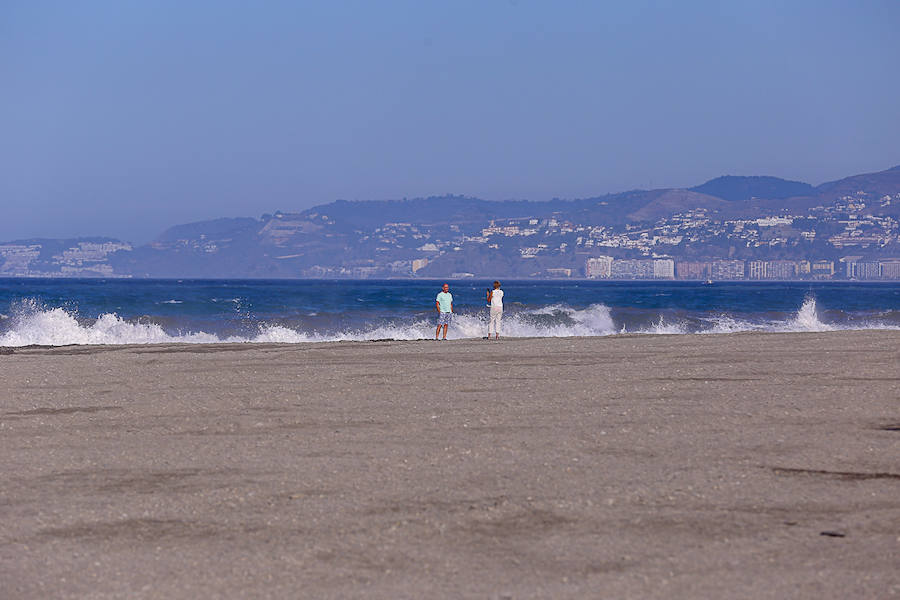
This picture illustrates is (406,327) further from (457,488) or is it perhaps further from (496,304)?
(457,488)

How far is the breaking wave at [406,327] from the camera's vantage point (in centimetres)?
3109

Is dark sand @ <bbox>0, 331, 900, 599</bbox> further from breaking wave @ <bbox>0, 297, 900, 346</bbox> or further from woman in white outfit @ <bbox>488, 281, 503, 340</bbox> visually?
breaking wave @ <bbox>0, 297, 900, 346</bbox>

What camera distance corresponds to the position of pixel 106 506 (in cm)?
678

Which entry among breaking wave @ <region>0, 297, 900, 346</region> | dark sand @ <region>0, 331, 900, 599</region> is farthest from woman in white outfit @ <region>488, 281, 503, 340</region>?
dark sand @ <region>0, 331, 900, 599</region>

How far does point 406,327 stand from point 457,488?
29775 mm

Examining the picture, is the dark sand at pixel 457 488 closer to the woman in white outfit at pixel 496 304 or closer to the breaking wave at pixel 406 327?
the woman in white outfit at pixel 496 304

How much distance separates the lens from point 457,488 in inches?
281

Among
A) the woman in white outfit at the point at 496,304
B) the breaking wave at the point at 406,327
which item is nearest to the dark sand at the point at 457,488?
the woman in white outfit at the point at 496,304

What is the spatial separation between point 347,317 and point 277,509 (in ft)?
123

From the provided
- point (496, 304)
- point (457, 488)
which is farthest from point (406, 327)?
point (457, 488)

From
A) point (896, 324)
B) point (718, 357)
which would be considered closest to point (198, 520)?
point (718, 357)

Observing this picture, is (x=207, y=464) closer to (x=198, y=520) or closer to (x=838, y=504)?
(x=198, y=520)

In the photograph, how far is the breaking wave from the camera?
1224 inches

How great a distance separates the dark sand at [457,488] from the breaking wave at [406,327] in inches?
712
